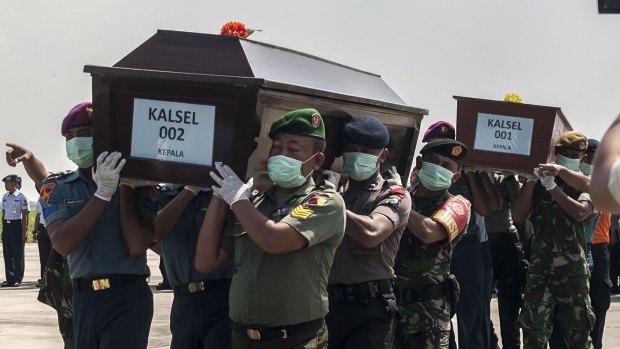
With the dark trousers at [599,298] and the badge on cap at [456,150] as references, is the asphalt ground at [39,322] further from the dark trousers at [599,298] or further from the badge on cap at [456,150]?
the badge on cap at [456,150]

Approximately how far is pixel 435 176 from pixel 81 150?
77.4 inches

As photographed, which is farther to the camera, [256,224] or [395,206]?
[395,206]

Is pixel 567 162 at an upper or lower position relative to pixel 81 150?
lower

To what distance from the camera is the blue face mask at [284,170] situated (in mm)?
4062

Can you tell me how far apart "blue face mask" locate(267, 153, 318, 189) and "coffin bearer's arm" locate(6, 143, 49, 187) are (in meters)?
2.71

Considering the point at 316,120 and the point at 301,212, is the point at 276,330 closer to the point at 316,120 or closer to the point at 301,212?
the point at 301,212

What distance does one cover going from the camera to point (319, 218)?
4051mm

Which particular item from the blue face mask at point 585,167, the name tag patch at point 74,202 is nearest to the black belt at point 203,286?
the name tag patch at point 74,202

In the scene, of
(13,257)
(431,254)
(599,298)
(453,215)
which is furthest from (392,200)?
(13,257)

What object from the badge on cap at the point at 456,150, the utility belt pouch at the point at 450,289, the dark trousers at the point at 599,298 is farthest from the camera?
the dark trousers at the point at 599,298

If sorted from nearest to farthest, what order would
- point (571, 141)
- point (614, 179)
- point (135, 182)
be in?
point (614, 179) < point (135, 182) < point (571, 141)

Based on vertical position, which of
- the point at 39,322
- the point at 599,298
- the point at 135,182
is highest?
the point at 135,182

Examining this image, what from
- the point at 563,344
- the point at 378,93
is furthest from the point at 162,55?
the point at 563,344

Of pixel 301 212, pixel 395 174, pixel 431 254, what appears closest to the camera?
pixel 301 212
